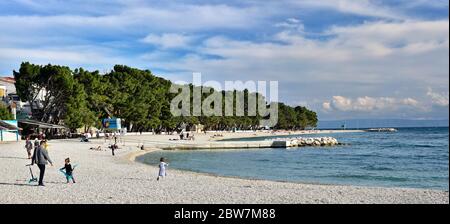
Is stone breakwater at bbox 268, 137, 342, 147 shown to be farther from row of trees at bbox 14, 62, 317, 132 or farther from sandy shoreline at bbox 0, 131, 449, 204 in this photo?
sandy shoreline at bbox 0, 131, 449, 204

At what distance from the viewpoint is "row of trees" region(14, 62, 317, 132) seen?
214 feet

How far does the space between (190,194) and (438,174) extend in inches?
860

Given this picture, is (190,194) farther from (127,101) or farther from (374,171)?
(127,101)

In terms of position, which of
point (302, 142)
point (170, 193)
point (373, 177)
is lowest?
point (373, 177)

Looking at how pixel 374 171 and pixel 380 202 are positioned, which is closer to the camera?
pixel 380 202

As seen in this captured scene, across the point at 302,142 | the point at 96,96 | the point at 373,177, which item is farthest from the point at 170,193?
the point at 96,96

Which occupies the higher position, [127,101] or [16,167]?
[127,101]

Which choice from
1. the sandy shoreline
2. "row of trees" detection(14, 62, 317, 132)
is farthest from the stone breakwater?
the sandy shoreline

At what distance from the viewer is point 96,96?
76250mm

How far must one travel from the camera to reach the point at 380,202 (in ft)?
51.2

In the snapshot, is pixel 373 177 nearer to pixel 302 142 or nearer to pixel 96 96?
pixel 302 142
